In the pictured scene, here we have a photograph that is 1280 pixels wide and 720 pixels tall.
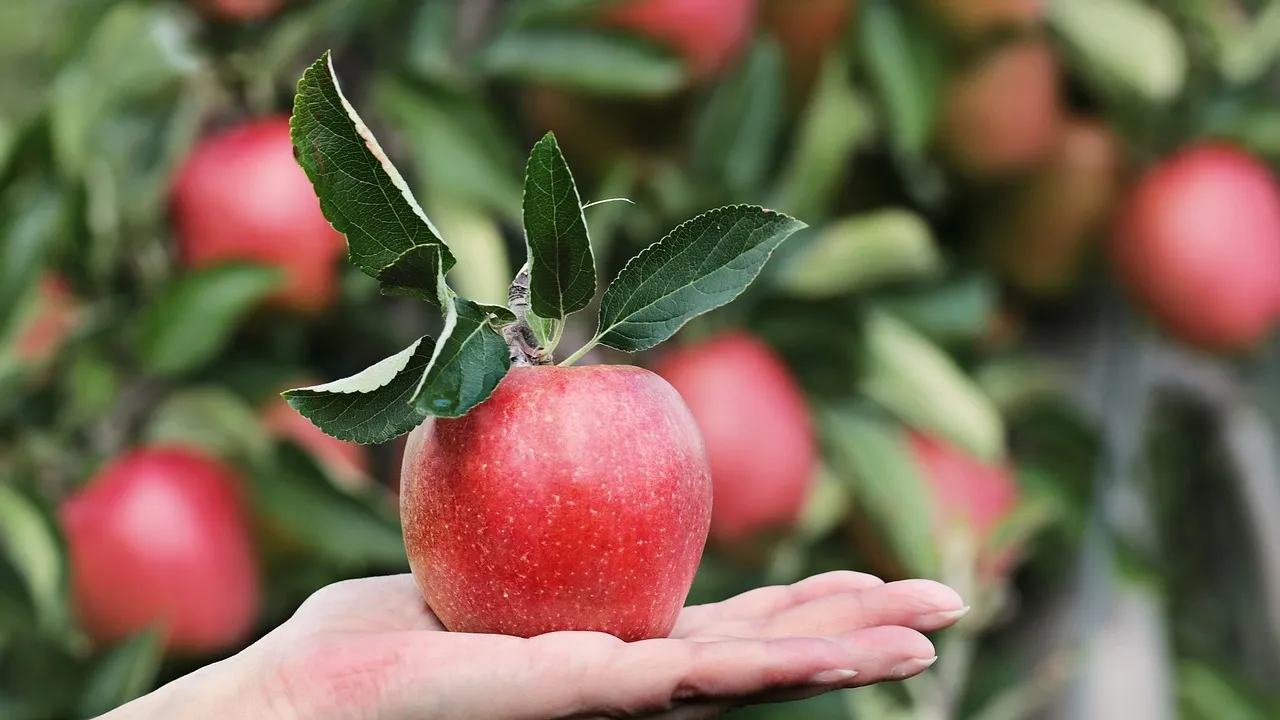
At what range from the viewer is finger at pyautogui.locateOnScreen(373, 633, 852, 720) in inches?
10.6

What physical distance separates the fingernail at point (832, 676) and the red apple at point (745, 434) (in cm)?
33

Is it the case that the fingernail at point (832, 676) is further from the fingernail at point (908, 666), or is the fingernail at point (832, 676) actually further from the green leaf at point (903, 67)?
the green leaf at point (903, 67)

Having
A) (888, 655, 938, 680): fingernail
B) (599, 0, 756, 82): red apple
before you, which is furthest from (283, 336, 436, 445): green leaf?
(599, 0, 756, 82): red apple

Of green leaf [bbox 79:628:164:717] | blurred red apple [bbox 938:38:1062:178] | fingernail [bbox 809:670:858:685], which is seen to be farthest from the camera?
blurred red apple [bbox 938:38:1062:178]

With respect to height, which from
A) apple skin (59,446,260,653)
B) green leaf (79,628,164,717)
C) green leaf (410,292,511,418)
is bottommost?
green leaf (79,628,164,717)

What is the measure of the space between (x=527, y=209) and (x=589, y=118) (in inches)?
17.1

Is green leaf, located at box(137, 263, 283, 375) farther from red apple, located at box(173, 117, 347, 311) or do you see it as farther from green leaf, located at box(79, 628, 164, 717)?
green leaf, located at box(79, 628, 164, 717)

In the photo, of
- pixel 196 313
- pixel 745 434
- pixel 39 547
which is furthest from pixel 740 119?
pixel 39 547

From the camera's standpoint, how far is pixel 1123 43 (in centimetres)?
79

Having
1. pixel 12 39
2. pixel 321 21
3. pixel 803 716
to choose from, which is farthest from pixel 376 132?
pixel 12 39

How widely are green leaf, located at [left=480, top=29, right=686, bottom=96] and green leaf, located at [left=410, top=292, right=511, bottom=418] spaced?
35 cm

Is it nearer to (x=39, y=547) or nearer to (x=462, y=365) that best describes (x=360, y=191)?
(x=462, y=365)

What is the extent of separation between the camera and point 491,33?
0.74m

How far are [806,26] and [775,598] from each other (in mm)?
484
